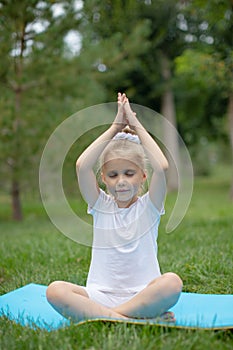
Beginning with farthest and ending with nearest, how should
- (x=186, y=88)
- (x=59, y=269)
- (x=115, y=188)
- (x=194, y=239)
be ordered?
(x=186, y=88), (x=194, y=239), (x=59, y=269), (x=115, y=188)

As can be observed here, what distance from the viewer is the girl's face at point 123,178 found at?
7.89 feet

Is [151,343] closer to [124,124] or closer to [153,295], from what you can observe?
[153,295]

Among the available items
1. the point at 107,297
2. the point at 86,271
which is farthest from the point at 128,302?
the point at 86,271

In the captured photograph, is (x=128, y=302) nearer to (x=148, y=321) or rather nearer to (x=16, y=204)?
(x=148, y=321)

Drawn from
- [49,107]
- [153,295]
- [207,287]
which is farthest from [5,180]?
[153,295]

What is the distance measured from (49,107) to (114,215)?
5.79 meters

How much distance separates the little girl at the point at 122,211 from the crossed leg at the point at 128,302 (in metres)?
0.02

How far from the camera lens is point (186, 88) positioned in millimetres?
16375

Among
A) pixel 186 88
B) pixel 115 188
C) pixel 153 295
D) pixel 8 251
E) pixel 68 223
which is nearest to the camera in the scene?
pixel 153 295

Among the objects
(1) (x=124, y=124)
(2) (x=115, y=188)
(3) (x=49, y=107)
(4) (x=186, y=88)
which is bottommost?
(2) (x=115, y=188)

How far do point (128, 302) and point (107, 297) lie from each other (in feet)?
0.53

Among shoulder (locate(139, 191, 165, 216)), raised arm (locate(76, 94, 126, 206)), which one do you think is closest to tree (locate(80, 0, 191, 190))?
A: raised arm (locate(76, 94, 126, 206))

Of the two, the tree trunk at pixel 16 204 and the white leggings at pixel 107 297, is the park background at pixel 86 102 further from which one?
the white leggings at pixel 107 297

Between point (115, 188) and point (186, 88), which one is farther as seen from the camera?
point (186, 88)
